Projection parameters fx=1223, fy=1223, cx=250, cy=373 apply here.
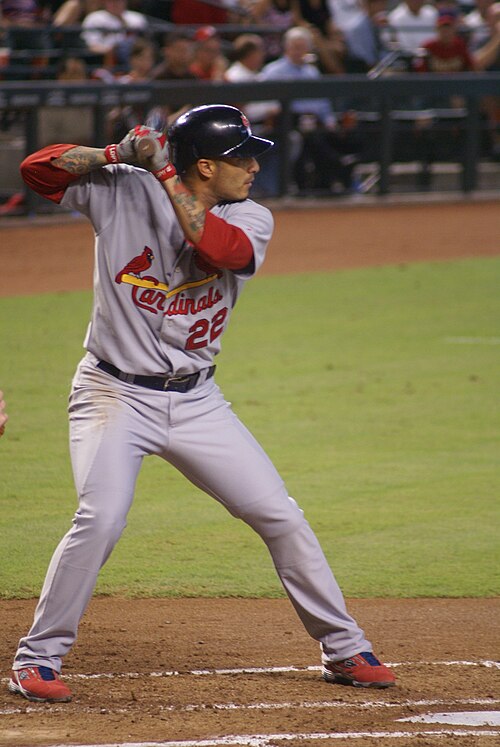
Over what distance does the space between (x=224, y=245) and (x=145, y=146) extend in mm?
359

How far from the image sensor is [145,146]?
345 centimetres

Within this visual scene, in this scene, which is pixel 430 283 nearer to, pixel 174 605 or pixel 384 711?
pixel 174 605

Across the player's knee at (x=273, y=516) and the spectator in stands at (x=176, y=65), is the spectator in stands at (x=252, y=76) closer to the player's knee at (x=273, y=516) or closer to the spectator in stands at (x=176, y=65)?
the spectator in stands at (x=176, y=65)

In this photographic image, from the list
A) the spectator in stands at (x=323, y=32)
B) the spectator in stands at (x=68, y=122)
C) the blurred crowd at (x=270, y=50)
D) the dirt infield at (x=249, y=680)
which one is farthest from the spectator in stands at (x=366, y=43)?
the dirt infield at (x=249, y=680)

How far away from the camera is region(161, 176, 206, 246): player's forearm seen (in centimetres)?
348

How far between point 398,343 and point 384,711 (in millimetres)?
6203

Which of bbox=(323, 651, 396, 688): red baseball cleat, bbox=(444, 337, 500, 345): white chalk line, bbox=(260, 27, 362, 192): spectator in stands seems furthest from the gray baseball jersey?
bbox=(260, 27, 362, 192): spectator in stands

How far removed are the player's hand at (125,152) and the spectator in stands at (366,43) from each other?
14391 mm

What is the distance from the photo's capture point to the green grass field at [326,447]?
514 centimetres

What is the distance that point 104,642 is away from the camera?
4219 millimetres

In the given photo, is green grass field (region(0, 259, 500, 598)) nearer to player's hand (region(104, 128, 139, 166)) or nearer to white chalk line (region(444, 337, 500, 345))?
white chalk line (region(444, 337, 500, 345))

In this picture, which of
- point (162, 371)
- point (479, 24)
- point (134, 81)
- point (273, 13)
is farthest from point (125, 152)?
point (479, 24)

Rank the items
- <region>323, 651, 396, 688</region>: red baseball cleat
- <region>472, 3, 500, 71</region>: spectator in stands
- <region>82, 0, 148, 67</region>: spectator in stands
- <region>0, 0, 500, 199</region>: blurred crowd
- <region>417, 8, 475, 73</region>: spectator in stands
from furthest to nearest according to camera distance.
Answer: <region>472, 3, 500, 71</region>: spectator in stands → <region>417, 8, 475, 73</region>: spectator in stands → <region>82, 0, 148, 67</region>: spectator in stands → <region>0, 0, 500, 199</region>: blurred crowd → <region>323, 651, 396, 688</region>: red baseball cleat

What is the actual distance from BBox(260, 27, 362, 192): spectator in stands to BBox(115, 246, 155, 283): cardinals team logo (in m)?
12.1
